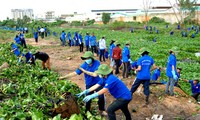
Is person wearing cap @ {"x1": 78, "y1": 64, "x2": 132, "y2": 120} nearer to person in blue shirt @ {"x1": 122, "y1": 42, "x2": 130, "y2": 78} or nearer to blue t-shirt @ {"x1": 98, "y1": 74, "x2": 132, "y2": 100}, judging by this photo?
blue t-shirt @ {"x1": 98, "y1": 74, "x2": 132, "y2": 100}

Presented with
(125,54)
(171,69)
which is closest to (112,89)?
(171,69)

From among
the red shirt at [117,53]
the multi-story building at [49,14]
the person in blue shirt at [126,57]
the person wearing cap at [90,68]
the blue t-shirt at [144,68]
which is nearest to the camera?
the person wearing cap at [90,68]

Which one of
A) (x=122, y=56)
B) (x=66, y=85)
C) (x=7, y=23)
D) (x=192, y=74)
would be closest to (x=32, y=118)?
(x=66, y=85)

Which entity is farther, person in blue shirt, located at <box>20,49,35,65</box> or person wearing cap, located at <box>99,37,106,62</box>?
person wearing cap, located at <box>99,37,106,62</box>

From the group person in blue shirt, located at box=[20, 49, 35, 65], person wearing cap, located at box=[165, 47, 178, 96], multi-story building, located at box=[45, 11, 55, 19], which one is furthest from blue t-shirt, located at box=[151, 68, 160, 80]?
multi-story building, located at box=[45, 11, 55, 19]

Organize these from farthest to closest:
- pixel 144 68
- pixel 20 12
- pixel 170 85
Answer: pixel 20 12 → pixel 170 85 → pixel 144 68

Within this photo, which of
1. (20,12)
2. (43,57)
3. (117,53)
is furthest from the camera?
(20,12)

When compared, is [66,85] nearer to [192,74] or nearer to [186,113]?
[186,113]

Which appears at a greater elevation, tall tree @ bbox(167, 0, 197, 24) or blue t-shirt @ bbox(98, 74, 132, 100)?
tall tree @ bbox(167, 0, 197, 24)

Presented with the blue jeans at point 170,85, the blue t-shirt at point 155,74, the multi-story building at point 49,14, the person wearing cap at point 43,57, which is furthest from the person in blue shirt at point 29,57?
the multi-story building at point 49,14

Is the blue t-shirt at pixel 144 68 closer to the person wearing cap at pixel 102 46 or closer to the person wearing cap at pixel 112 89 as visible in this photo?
the person wearing cap at pixel 112 89

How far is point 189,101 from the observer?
27.1ft

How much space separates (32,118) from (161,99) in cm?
469

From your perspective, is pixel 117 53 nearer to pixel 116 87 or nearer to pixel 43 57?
pixel 43 57
